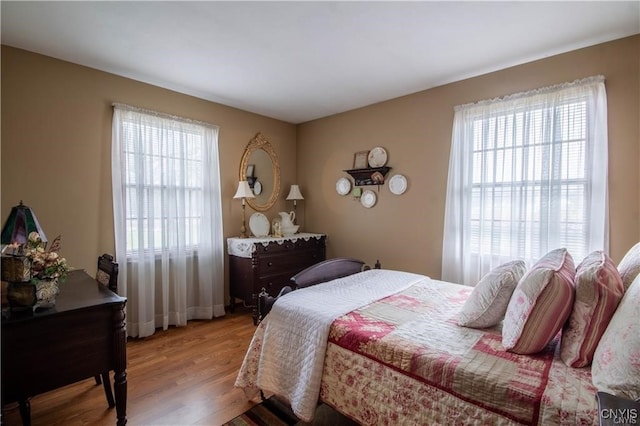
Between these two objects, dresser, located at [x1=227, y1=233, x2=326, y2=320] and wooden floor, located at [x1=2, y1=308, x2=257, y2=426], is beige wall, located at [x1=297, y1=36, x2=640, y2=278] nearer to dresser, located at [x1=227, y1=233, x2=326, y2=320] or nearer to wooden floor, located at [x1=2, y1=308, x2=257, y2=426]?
dresser, located at [x1=227, y1=233, x2=326, y2=320]

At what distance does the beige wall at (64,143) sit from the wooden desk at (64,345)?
1267mm

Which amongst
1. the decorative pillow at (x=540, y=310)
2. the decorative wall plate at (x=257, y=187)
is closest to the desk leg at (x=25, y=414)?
the decorative pillow at (x=540, y=310)

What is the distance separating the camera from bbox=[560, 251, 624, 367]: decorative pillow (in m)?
1.18

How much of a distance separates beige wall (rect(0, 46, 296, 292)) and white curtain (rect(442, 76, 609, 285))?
3.20m

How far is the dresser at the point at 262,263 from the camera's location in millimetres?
3500

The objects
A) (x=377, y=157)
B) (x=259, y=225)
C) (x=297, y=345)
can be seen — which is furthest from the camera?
(x=259, y=225)

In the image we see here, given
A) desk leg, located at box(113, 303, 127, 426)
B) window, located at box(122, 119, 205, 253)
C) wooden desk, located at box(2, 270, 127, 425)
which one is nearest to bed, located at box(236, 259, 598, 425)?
desk leg, located at box(113, 303, 127, 426)

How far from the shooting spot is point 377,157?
376 cm

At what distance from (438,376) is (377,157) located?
284 centimetres

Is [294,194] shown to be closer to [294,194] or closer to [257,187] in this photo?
[294,194]

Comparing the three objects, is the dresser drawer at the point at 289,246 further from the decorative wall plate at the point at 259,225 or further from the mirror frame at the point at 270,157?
the mirror frame at the point at 270,157

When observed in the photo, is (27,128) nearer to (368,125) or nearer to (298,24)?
(298,24)

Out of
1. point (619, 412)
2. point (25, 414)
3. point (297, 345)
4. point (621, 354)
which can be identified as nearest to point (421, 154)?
point (297, 345)

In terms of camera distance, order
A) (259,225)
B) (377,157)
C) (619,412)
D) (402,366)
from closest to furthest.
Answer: (619,412) < (402,366) < (377,157) < (259,225)
